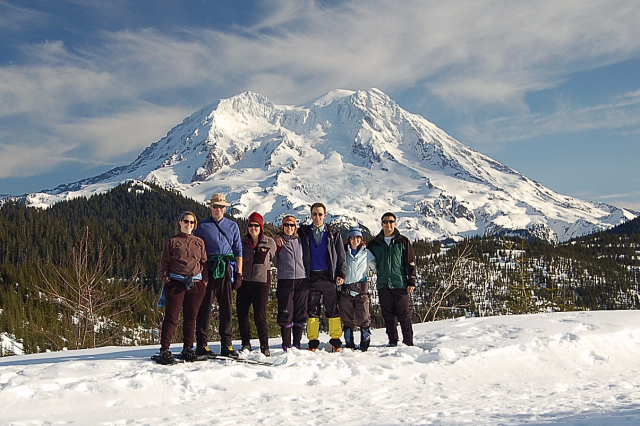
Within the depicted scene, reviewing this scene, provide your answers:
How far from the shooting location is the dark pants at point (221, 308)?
6879 millimetres

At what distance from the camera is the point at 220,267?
268 inches

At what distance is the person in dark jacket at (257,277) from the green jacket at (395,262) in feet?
6.11

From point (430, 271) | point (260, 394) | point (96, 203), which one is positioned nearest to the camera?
point (260, 394)

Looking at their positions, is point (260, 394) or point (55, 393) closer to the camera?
point (55, 393)

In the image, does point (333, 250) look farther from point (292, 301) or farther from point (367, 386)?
point (367, 386)

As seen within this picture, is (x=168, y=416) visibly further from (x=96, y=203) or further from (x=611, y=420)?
(x=96, y=203)

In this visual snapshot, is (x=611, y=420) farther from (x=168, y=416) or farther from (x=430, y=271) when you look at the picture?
(x=430, y=271)

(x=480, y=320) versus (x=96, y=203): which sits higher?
(x=96, y=203)

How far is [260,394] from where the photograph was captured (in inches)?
225

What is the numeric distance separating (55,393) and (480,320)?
312 inches

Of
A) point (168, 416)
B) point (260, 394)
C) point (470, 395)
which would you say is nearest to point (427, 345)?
point (470, 395)

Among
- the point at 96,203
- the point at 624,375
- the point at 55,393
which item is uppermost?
the point at 96,203

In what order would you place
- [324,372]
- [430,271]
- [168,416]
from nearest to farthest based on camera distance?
1. [168,416]
2. [324,372]
3. [430,271]

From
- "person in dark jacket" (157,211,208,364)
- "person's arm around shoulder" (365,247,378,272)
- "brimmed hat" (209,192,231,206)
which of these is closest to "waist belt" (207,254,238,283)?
"person in dark jacket" (157,211,208,364)
